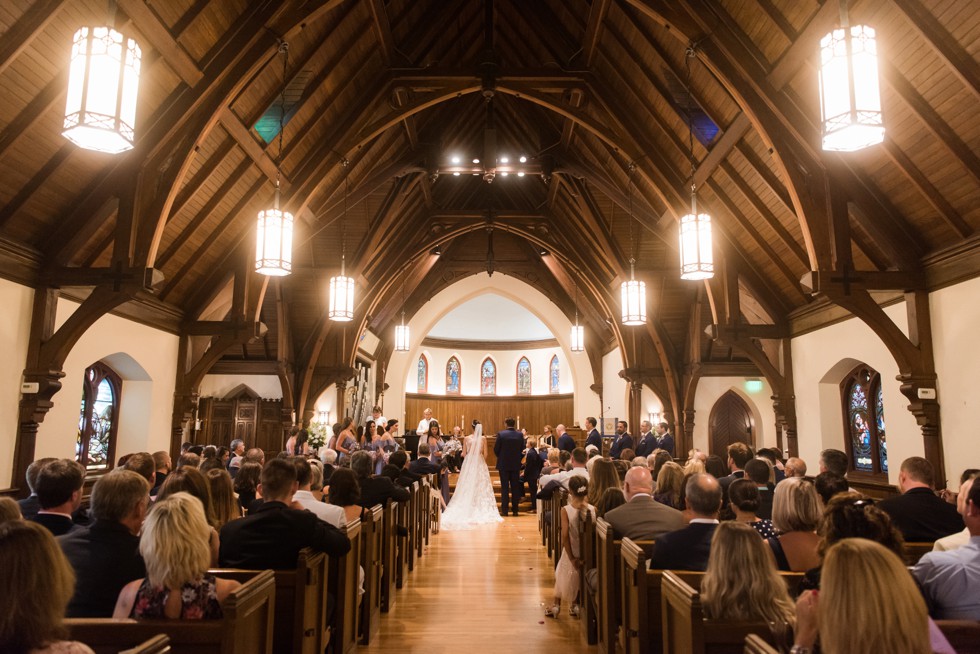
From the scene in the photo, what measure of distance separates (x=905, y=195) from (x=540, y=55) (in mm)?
5743

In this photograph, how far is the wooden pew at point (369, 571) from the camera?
4.62 meters

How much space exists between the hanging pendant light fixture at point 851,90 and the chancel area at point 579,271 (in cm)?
2

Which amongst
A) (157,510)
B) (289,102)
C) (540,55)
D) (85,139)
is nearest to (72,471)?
(157,510)

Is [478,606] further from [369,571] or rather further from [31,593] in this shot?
[31,593]

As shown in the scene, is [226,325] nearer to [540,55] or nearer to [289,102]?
[289,102]

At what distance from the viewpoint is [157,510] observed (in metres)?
2.40

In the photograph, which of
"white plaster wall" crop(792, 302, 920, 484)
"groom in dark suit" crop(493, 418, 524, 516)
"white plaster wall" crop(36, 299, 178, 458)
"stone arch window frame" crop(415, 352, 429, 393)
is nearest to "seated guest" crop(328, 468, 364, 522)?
"white plaster wall" crop(36, 299, 178, 458)

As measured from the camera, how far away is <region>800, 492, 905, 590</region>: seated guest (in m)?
2.21

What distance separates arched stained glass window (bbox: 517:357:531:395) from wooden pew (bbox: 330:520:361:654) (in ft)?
59.7

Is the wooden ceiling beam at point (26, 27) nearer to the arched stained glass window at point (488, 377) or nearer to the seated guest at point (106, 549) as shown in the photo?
the seated guest at point (106, 549)

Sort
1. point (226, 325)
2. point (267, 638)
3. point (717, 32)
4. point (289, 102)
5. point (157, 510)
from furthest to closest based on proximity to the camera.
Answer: point (226, 325), point (289, 102), point (717, 32), point (267, 638), point (157, 510)

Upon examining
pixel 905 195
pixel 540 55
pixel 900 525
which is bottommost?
pixel 900 525

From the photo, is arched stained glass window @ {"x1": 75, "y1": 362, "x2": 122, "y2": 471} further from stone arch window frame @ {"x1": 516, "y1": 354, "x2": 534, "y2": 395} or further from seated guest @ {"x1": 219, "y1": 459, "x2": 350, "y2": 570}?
stone arch window frame @ {"x1": 516, "y1": 354, "x2": 534, "y2": 395}

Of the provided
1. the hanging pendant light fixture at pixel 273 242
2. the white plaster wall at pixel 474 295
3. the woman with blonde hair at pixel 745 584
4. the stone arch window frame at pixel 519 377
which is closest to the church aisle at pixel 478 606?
the woman with blonde hair at pixel 745 584
